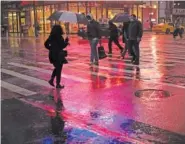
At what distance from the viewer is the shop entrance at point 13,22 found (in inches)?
2105

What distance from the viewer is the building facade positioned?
4936cm

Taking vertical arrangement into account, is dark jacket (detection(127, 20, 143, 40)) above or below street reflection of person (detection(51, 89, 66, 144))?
above

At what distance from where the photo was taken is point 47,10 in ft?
166

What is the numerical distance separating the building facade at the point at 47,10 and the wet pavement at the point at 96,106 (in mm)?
35911

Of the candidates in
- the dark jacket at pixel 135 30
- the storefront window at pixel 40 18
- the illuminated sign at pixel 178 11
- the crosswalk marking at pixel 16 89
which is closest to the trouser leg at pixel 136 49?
the dark jacket at pixel 135 30

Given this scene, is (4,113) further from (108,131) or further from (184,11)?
(184,11)

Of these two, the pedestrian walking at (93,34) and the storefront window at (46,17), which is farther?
the storefront window at (46,17)

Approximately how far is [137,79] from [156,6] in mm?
51394

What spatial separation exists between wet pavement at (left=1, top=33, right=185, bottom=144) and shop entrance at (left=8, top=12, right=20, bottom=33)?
4051 centimetres

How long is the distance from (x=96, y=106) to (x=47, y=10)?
43426 millimetres

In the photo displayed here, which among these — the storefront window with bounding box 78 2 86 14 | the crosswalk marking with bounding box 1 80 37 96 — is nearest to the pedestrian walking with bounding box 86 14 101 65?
the crosswalk marking with bounding box 1 80 37 96

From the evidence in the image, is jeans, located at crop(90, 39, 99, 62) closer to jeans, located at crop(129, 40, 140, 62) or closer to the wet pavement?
the wet pavement

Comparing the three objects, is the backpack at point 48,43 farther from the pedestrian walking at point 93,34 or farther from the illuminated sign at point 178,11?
the illuminated sign at point 178,11

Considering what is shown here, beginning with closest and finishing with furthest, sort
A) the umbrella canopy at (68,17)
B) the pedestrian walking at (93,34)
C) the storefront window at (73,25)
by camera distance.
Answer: the umbrella canopy at (68,17)
the pedestrian walking at (93,34)
the storefront window at (73,25)
